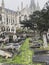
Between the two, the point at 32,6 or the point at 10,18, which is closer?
the point at 10,18

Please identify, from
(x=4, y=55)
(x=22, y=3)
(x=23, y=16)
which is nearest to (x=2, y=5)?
(x=23, y=16)

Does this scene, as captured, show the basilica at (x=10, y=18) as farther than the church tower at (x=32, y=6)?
No

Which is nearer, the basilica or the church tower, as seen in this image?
the basilica

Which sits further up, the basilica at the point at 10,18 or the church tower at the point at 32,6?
the church tower at the point at 32,6

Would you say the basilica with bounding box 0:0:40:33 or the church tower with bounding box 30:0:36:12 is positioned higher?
the church tower with bounding box 30:0:36:12

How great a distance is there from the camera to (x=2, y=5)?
249 feet

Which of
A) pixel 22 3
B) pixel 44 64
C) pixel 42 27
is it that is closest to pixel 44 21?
pixel 42 27

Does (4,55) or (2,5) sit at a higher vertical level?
(2,5)

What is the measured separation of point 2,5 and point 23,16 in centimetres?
943

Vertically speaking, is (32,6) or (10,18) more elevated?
(32,6)

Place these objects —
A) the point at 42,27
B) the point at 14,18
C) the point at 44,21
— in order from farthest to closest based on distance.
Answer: the point at 14,18 < the point at 42,27 < the point at 44,21

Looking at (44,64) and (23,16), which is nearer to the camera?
(44,64)

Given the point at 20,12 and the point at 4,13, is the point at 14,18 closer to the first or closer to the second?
the point at 20,12

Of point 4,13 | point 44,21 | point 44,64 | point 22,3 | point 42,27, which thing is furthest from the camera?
point 22,3
